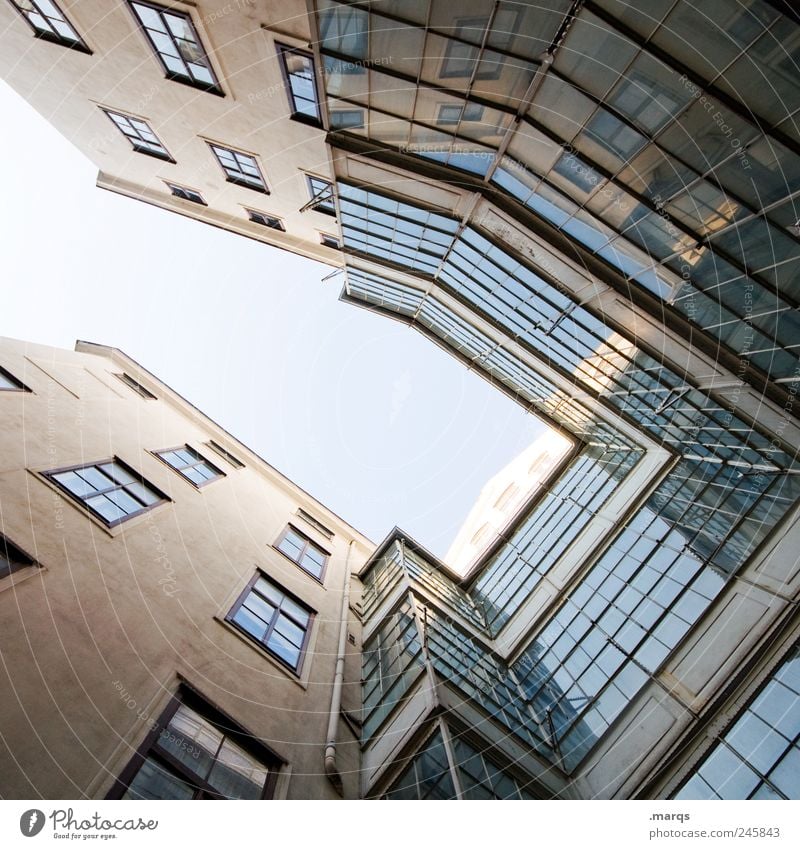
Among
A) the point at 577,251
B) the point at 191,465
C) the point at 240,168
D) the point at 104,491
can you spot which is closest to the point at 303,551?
the point at 191,465

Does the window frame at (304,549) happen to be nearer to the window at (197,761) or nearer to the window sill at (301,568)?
the window sill at (301,568)

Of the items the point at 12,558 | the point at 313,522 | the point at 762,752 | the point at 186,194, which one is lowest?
the point at 313,522

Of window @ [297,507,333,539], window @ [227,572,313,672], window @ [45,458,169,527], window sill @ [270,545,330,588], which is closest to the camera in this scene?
window @ [45,458,169,527]

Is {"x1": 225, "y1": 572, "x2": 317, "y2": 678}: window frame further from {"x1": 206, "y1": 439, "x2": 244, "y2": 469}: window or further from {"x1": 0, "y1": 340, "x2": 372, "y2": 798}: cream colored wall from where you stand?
{"x1": 206, "y1": 439, "x2": 244, "y2": 469}: window

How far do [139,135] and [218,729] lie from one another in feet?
66.0

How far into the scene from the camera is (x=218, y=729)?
33.1 feet

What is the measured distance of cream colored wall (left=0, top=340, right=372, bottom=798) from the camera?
741 cm

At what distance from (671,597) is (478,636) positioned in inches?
365

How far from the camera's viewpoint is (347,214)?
18531 millimetres

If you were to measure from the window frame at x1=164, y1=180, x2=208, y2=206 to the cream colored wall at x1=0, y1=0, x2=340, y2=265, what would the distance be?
499mm

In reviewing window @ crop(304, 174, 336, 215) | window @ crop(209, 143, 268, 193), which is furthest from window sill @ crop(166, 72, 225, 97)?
window @ crop(304, 174, 336, 215)

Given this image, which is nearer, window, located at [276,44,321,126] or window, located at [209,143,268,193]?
window, located at [276,44,321,126]
